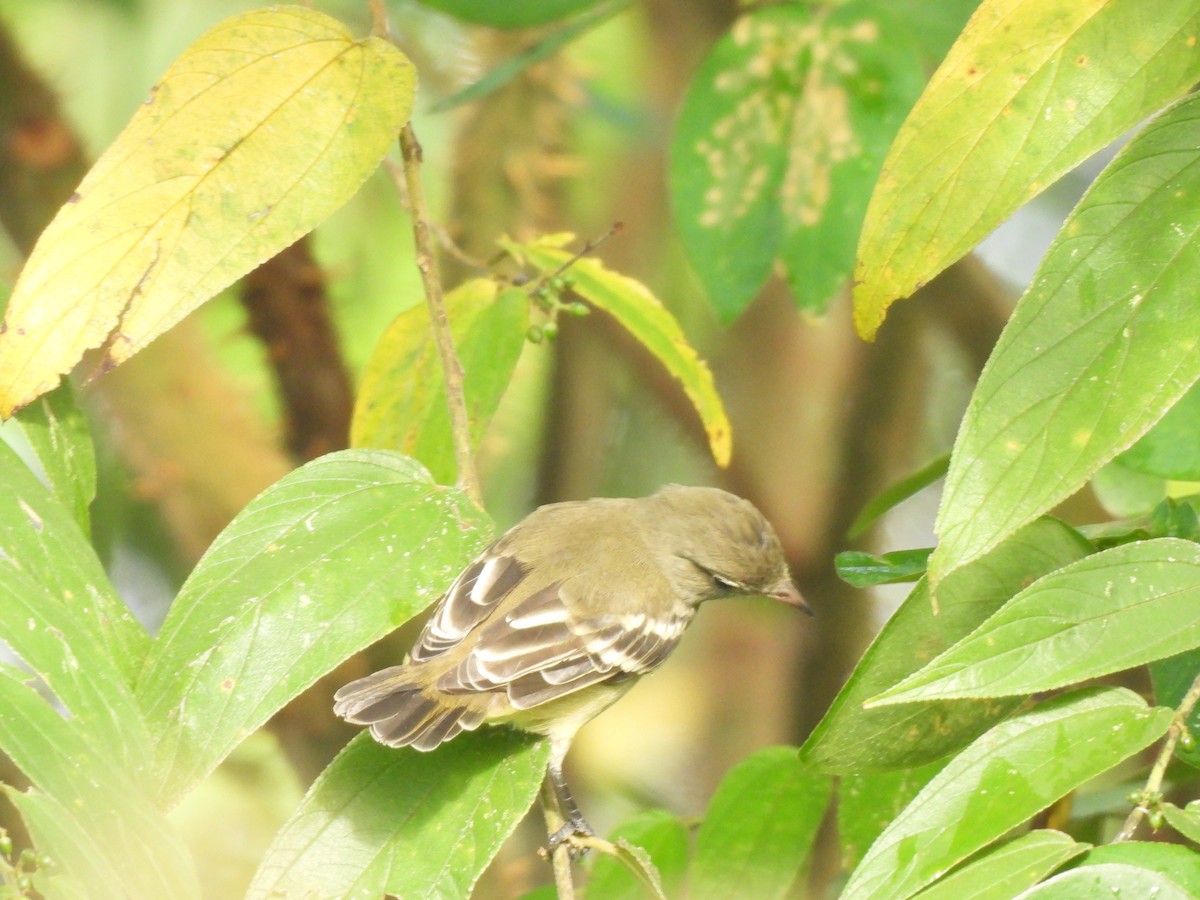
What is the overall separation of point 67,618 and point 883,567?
2.83 ft

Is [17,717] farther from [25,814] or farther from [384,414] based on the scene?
[384,414]

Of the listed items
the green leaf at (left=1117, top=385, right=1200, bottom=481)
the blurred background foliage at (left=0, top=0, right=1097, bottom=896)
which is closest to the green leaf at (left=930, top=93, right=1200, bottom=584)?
the green leaf at (left=1117, top=385, right=1200, bottom=481)

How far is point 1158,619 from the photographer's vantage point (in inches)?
43.6

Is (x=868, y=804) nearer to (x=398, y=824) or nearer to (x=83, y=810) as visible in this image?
(x=398, y=824)

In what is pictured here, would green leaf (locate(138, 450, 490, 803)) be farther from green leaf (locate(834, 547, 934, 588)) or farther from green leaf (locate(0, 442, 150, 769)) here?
green leaf (locate(834, 547, 934, 588))

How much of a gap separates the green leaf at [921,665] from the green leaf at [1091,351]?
0.18m

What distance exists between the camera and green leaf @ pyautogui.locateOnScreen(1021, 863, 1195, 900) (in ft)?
3.35

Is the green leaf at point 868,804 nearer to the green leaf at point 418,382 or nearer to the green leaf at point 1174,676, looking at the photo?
the green leaf at point 1174,676

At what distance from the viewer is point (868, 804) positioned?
1650 millimetres

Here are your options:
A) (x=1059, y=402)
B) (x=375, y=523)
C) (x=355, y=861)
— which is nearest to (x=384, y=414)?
(x=375, y=523)

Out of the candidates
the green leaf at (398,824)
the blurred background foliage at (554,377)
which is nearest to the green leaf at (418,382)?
the green leaf at (398,824)

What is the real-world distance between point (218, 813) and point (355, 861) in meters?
2.08

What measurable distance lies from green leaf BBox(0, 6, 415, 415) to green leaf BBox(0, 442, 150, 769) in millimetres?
115

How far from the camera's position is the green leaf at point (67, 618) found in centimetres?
114
